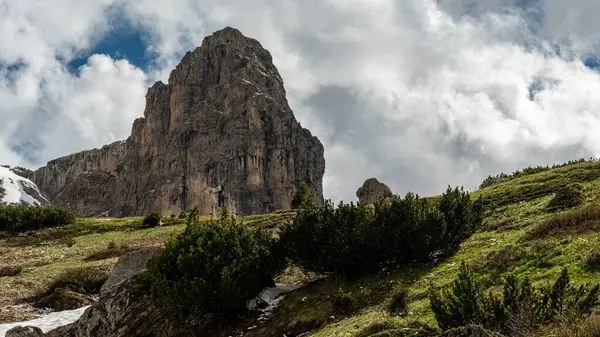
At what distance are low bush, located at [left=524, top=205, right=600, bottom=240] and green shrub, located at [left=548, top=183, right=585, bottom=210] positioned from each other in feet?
12.7

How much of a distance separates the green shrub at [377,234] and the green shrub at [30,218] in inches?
2102

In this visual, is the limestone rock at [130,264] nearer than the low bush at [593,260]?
No

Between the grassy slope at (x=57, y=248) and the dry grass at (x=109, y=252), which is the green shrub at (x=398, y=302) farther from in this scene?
the dry grass at (x=109, y=252)

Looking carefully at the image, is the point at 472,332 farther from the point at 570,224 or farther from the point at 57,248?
the point at 57,248

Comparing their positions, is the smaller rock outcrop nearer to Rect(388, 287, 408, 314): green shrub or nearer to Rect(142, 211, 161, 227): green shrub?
Rect(142, 211, 161, 227): green shrub

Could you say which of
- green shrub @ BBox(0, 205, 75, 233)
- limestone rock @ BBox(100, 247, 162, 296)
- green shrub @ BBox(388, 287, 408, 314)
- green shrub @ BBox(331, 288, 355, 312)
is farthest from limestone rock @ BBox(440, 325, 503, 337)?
green shrub @ BBox(0, 205, 75, 233)

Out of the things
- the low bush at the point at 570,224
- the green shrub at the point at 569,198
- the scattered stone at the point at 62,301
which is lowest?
the scattered stone at the point at 62,301

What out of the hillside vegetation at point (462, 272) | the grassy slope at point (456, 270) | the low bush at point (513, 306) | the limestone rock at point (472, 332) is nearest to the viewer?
the limestone rock at point (472, 332)

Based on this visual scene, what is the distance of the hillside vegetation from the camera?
11664mm

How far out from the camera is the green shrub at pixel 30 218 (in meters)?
65.0

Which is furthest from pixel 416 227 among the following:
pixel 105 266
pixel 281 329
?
pixel 105 266

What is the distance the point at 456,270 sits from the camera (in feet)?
60.9

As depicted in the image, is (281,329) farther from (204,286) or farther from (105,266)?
(105,266)

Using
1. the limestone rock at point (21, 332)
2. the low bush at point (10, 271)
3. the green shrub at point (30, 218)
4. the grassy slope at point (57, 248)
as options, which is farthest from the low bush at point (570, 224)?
the green shrub at point (30, 218)
